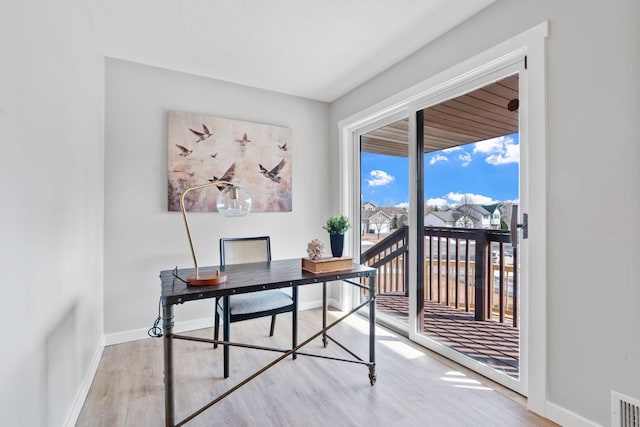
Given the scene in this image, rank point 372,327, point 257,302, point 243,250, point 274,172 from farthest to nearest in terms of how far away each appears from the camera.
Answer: point 274,172 < point 243,250 < point 257,302 < point 372,327

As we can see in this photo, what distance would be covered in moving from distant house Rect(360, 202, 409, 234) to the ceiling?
4.32ft

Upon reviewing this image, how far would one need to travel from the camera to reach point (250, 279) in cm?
176

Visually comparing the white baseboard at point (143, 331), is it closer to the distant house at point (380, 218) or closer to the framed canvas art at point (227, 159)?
the framed canvas art at point (227, 159)

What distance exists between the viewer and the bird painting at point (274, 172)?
131 inches

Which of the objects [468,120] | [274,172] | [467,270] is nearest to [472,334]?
[467,270]

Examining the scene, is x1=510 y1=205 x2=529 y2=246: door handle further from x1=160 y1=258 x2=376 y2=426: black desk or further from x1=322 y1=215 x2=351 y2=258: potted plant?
x1=322 y1=215 x2=351 y2=258: potted plant

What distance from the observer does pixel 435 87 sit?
7.82ft
